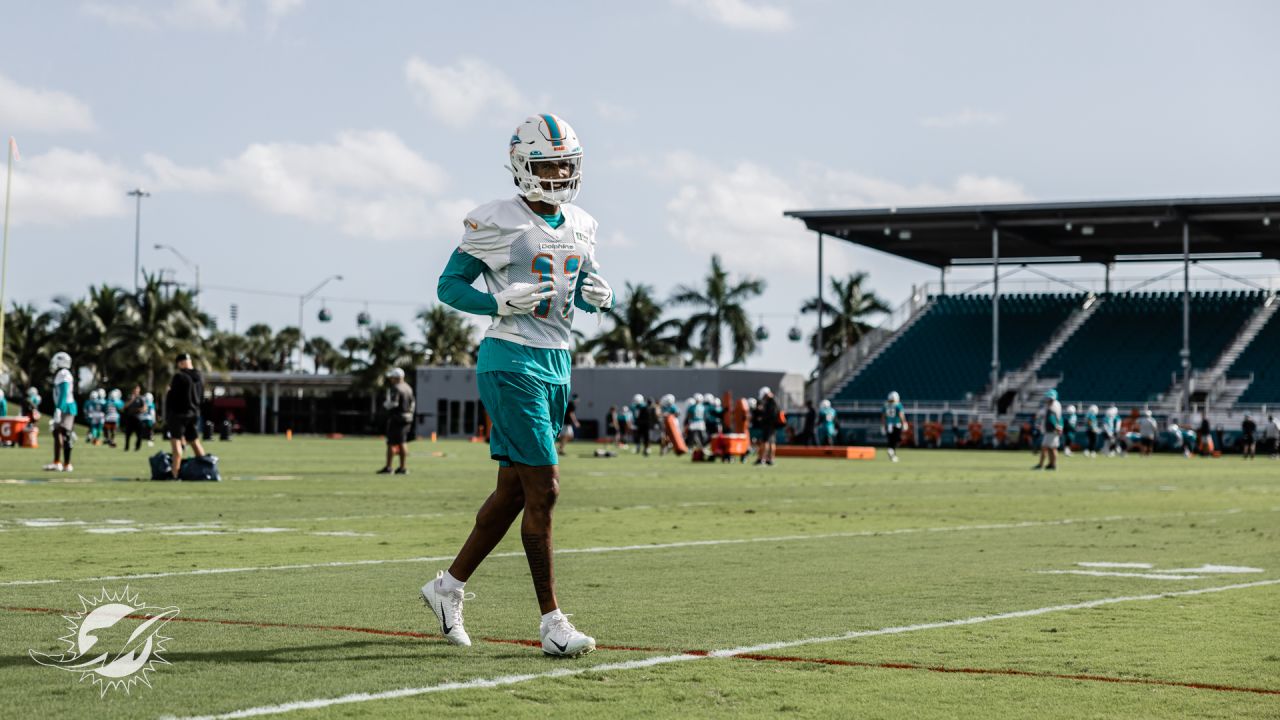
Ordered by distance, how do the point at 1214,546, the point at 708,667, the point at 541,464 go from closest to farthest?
the point at 708,667, the point at 541,464, the point at 1214,546

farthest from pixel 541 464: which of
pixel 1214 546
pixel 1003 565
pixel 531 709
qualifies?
pixel 1214 546

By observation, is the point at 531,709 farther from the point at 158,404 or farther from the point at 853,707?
the point at 158,404

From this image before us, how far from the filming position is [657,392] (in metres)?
82.1

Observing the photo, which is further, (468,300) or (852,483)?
(852,483)

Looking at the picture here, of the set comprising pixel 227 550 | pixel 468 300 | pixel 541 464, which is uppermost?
pixel 468 300

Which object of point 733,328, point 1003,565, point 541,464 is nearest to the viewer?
point 541,464

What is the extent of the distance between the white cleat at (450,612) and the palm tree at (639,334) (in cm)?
9412

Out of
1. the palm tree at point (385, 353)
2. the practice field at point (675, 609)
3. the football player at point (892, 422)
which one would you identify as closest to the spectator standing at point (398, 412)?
the practice field at point (675, 609)

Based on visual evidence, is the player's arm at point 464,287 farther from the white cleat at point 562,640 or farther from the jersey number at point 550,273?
the white cleat at point 562,640

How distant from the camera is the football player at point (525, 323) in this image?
742 cm

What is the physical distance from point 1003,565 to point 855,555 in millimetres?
1245

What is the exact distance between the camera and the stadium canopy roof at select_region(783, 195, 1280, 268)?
67.1m

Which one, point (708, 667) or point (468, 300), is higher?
point (468, 300)

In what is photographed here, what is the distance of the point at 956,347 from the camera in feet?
251
